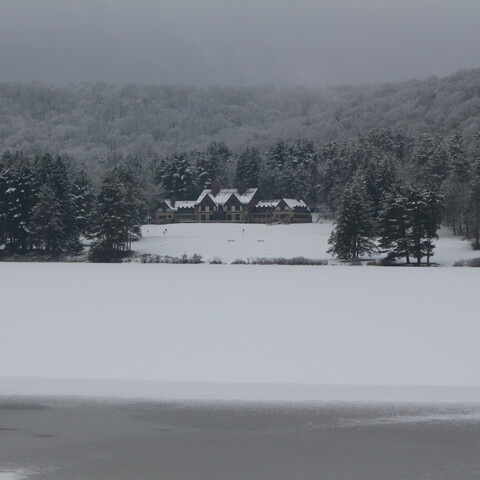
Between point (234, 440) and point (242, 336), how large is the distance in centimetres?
990

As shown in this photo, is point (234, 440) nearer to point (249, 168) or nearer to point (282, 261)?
point (282, 261)

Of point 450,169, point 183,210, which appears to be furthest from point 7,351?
point 183,210

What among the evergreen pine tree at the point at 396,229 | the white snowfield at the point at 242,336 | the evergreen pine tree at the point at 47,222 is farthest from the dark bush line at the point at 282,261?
the white snowfield at the point at 242,336

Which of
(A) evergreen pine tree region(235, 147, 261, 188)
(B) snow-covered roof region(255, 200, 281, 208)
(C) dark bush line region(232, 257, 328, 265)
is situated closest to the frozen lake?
(C) dark bush line region(232, 257, 328, 265)

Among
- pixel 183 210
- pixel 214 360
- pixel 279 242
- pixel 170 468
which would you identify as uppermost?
pixel 183 210

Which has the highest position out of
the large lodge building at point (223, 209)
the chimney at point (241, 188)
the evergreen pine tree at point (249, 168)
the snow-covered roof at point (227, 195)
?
the evergreen pine tree at point (249, 168)

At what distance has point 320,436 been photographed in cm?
1498

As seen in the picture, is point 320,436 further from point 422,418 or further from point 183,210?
point 183,210

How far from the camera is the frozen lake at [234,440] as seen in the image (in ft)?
42.5

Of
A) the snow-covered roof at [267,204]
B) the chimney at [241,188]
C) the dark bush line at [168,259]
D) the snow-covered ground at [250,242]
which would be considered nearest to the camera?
the dark bush line at [168,259]

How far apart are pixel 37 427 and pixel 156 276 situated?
36942 mm

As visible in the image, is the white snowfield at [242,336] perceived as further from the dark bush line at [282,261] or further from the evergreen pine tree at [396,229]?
the dark bush line at [282,261]

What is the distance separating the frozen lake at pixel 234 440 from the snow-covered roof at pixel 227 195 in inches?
4675

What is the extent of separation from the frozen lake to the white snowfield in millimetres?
1375
